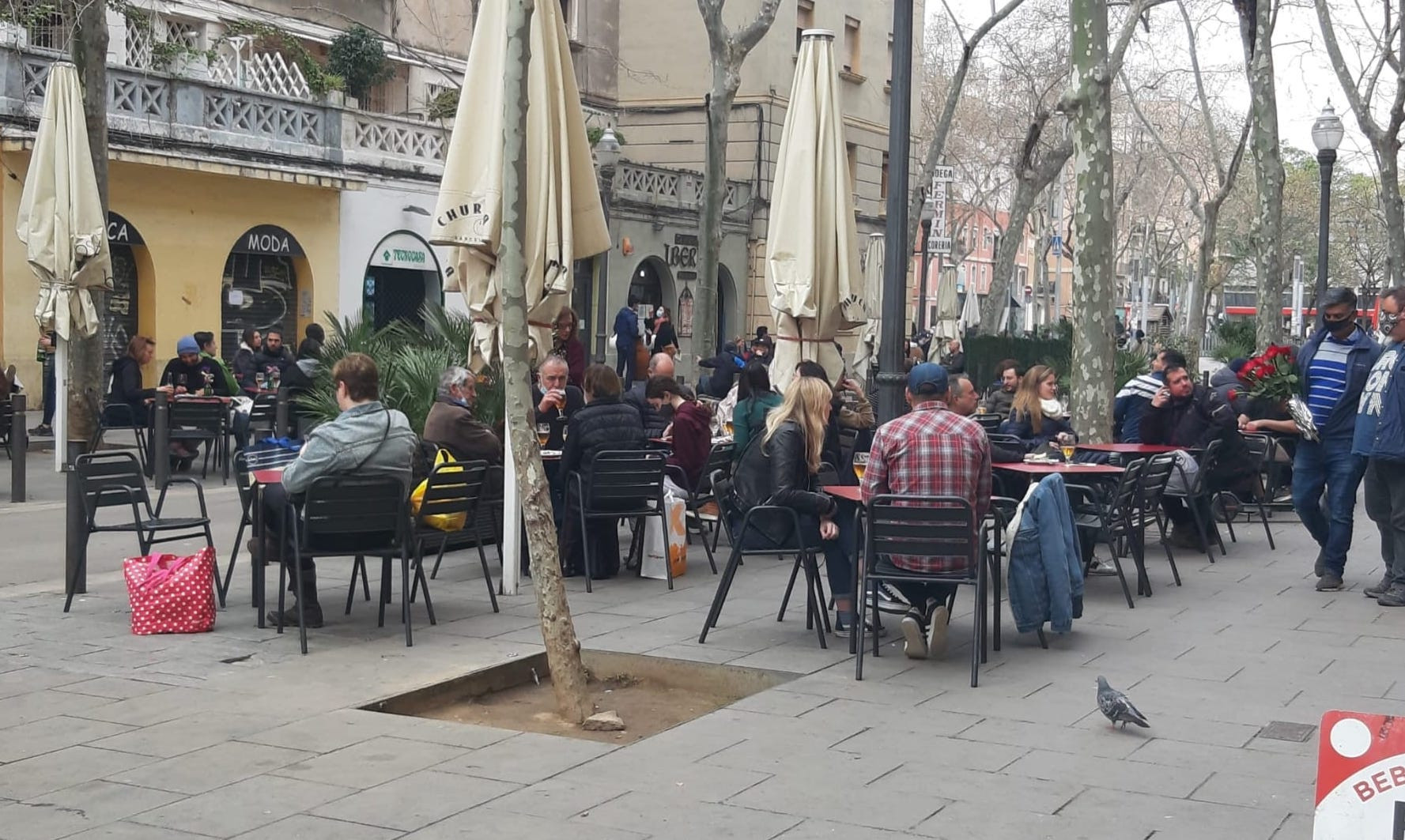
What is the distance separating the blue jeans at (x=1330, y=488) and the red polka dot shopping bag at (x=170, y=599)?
23.6ft

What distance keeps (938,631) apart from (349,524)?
10.1ft

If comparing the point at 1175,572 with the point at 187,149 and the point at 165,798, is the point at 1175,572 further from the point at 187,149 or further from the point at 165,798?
the point at 187,149

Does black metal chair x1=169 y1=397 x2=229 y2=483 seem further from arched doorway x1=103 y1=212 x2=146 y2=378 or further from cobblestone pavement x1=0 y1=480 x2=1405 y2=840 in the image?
arched doorway x1=103 y1=212 x2=146 y2=378

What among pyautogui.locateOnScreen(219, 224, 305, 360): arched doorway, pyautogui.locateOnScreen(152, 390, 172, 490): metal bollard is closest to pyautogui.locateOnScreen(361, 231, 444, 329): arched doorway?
pyautogui.locateOnScreen(219, 224, 305, 360): arched doorway

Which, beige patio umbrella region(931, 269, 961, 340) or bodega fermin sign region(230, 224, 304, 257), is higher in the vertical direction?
bodega fermin sign region(230, 224, 304, 257)

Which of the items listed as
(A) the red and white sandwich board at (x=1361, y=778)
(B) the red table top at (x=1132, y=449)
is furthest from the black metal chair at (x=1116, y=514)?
(A) the red and white sandwich board at (x=1361, y=778)

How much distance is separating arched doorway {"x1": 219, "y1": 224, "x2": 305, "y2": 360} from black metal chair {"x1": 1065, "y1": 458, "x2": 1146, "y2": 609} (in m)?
19.3

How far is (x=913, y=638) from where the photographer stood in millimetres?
7816

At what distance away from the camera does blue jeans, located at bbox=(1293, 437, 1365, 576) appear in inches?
399

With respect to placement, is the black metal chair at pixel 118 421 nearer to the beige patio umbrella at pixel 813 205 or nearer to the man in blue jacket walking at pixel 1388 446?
the beige patio umbrella at pixel 813 205

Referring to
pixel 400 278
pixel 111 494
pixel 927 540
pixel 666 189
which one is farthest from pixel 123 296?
pixel 927 540

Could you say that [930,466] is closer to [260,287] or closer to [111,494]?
[111,494]

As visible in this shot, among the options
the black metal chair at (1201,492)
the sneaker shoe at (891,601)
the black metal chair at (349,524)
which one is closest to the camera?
the black metal chair at (349,524)

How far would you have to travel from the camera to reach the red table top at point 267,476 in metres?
8.12
